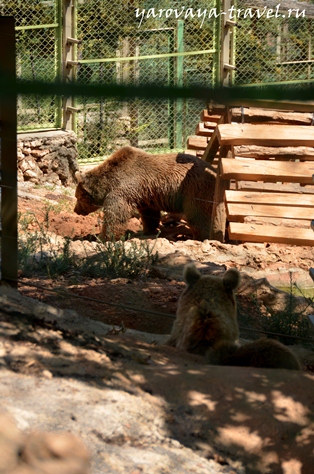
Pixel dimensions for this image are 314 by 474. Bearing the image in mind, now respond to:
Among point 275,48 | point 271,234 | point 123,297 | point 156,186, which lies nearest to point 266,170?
point 271,234

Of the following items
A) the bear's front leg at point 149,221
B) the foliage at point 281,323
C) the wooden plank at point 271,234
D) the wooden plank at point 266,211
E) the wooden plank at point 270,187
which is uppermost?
the wooden plank at point 270,187

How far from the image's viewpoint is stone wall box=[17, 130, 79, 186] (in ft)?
48.5

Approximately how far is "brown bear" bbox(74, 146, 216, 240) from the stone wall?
369 cm

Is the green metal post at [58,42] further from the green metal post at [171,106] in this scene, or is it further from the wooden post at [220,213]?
the wooden post at [220,213]

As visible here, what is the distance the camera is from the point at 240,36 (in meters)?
16.9

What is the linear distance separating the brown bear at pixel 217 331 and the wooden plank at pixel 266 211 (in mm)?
5018

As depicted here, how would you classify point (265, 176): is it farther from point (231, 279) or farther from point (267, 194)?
point (231, 279)

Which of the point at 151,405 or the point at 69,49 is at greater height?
the point at 69,49

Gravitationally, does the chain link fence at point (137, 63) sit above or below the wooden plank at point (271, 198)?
above

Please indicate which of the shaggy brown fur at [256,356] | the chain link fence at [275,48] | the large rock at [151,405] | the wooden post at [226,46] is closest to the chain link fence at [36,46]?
the wooden post at [226,46]

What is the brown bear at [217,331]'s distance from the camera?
155 inches

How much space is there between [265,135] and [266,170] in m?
0.59

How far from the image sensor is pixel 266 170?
9680mm

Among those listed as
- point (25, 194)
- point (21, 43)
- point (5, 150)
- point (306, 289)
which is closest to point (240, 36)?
point (21, 43)
